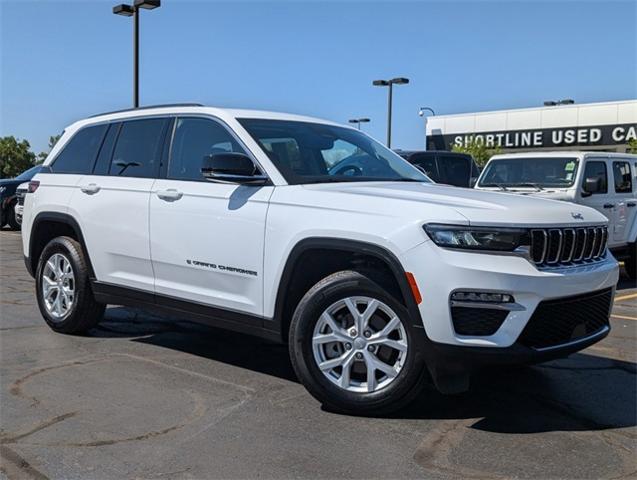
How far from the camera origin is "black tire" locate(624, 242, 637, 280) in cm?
1041

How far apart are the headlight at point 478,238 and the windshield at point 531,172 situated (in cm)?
661

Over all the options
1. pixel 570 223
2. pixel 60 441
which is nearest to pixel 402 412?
pixel 570 223

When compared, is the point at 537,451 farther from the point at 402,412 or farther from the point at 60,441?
the point at 60,441

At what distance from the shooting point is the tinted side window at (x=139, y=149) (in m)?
5.34

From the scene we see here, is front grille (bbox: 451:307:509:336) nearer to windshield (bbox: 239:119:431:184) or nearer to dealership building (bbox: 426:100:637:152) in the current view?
windshield (bbox: 239:119:431:184)

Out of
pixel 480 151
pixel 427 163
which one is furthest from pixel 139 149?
pixel 480 151

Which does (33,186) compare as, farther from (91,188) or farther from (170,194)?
(170,194)

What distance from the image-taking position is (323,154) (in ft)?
16.5

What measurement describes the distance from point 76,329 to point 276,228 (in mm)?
2559

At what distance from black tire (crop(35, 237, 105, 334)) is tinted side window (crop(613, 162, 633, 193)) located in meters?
7.88

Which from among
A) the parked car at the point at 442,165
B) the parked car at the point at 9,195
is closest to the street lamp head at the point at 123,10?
the parked car at the point at 9,195

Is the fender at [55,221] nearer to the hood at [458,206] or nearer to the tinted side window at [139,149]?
the tinted side window at [139,149]

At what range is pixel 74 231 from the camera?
5934 millimetres

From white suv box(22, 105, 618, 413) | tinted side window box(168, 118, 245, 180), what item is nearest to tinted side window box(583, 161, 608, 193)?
white suv box(22, 105, 618, 413)
